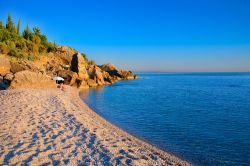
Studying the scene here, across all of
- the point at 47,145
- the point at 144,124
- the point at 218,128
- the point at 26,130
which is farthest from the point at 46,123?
→ the point at 218,128

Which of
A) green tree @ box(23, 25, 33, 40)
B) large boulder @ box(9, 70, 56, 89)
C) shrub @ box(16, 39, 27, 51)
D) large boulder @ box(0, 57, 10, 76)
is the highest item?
green tree @ box(23, 25, 33, 40)

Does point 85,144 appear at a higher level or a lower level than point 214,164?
higher

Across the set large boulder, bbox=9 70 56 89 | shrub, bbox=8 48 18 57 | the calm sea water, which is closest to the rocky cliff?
large boulder, bbox=9 70 56 89

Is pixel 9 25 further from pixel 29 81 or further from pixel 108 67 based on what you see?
pixel 29 81

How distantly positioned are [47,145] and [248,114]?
2066 cm

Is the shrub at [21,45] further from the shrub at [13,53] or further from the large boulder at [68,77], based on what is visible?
the large boulder at [68,77]

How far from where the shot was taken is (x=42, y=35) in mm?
92188

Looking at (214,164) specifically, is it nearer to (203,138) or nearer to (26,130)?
(203,138)

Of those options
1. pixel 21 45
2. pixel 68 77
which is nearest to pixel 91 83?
pixel 68 77

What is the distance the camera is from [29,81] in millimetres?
31703

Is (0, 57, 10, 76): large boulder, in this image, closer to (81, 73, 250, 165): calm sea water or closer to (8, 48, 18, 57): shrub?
(81, 73, 250, 165): calm sea water

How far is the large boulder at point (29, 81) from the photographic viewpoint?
99.6 ft

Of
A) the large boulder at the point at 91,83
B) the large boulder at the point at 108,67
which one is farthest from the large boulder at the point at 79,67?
the large boulder at the point at 108,67

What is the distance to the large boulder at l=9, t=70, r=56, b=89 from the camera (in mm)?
30344
